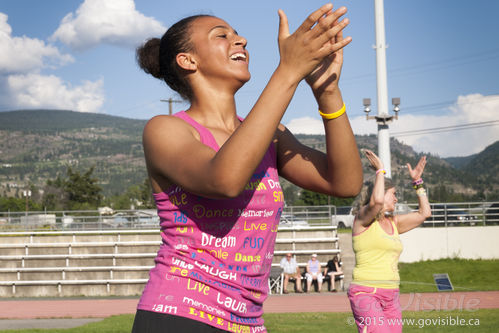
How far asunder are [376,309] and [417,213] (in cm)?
183

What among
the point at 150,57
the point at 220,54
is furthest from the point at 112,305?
the point at 220,54

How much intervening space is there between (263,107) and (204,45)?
0.63 metres

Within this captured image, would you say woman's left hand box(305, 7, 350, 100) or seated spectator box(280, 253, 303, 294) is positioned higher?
woman's left hand box(305, 7, 350, 100)

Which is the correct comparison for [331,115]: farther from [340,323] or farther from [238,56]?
[340,323]

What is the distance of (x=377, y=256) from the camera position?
19.8 ft

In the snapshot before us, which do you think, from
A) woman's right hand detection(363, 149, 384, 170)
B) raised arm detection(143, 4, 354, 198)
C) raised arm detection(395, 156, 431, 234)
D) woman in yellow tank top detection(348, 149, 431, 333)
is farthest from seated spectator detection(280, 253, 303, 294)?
raised arm detection(143, 4, 354, 198)

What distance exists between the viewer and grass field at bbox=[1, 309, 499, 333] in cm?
757

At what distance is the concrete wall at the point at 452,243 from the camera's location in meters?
25.6

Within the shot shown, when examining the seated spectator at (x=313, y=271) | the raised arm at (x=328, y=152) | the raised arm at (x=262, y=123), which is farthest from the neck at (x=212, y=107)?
the seated spectator at (x=313, y=271)

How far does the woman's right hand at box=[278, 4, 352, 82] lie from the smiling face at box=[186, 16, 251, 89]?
0.45 meters

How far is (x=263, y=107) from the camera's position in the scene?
1.64 meters

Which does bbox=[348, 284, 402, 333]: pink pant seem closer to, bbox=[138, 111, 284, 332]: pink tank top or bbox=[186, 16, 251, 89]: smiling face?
bbox=[138, 111, 284, 332]: pink tank top

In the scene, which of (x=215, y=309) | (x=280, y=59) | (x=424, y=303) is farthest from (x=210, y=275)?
(x=424, y=303)

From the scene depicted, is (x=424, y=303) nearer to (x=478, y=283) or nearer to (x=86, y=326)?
(x=86, y=326)
